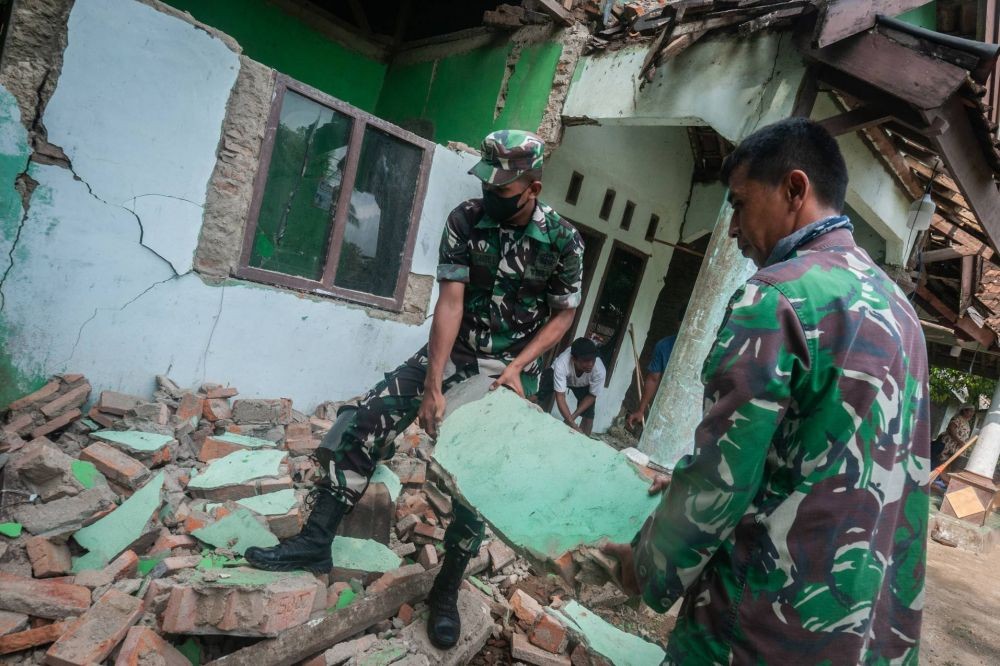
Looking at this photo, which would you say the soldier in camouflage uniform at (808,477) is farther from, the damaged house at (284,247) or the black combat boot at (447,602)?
the black combat boot at (447,602)

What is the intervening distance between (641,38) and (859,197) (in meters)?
2.54

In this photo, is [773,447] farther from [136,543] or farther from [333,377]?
[333,377]

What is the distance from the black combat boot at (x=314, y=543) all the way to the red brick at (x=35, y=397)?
178 cm

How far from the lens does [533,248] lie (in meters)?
2.56

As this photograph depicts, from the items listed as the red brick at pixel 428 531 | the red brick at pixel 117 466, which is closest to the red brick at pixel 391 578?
the red brick at pixel 428 531

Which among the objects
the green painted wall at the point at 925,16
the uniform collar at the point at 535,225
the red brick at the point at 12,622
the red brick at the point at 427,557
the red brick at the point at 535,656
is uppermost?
the green painted wall at the point at 925,16

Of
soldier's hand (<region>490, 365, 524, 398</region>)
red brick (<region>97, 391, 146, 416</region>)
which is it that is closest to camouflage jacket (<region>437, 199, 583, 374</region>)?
soldier's hand (<region>490, 365, 524, 398</region>)

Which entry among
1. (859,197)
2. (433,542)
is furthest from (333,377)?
(859,197)

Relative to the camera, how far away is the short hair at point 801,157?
1.23 m

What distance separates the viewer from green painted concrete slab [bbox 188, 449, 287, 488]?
3.02 metres

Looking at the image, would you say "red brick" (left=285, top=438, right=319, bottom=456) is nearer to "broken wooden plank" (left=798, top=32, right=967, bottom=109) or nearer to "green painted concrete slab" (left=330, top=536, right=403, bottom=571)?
"green painted concrete slab" (left=330, top=536, right=403, bottom=571)

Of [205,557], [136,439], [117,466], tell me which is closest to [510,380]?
[205,557]

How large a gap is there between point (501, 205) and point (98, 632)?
2.17 metres

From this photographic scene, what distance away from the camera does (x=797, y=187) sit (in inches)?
48.4
